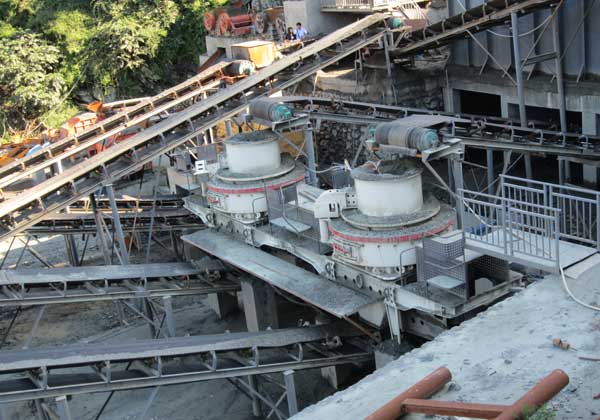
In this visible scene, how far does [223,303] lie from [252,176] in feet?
13.9

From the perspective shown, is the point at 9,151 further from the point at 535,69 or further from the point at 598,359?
the point at 598,359

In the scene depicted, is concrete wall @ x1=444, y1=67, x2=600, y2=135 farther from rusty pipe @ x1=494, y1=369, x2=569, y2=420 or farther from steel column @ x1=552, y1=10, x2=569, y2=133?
rusty pipe @ x1=494, y1=369, x2=569, y2=420

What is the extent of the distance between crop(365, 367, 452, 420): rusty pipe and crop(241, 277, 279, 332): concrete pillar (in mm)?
12140

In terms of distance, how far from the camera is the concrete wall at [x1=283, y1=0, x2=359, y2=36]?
32188 millimetres

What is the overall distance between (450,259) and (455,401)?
5.73 metres

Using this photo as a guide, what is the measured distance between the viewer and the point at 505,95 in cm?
2647

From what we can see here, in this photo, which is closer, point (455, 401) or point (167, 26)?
point (455, 401)

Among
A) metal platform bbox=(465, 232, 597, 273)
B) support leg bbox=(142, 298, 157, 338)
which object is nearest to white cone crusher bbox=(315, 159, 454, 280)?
metal platform bbox=(465, 232, 597, 273)

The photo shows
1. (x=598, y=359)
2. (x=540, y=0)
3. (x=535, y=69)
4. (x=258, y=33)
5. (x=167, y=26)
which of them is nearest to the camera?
(x=598, y=359)

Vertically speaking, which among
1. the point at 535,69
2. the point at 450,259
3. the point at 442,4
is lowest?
the point at 450,259

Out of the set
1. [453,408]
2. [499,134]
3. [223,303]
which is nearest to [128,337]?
[223,303]

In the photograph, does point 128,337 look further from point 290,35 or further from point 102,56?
point 102,56

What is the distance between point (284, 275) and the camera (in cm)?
1995

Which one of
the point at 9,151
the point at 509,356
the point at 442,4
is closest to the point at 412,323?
the point at 509,356
